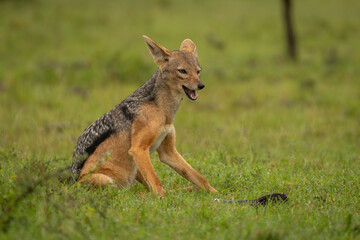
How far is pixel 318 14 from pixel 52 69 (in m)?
18.5

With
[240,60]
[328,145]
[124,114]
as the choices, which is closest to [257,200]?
[124,114]

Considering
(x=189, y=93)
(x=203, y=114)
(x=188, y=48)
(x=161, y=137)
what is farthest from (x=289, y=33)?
(x=161, y=137)

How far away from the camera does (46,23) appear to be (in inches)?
832

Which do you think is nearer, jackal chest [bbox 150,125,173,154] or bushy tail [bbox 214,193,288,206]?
bushy tail [bbox 214,193,288,206]

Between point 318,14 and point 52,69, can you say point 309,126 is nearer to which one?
point 52,69

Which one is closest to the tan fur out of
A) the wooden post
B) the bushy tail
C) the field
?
the field

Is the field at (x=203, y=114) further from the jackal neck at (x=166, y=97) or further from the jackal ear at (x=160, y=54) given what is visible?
the jackal ear at (x=160, y=54)

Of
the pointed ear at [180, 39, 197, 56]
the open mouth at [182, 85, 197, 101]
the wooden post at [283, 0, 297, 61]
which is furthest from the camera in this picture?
the wooden post at [283, 0, 297, 61]

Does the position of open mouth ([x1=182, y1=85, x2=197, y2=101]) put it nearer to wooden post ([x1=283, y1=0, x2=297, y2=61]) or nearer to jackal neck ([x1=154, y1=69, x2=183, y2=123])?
jackal neck ([x1=154, y1=69, x2=183, y2=123])

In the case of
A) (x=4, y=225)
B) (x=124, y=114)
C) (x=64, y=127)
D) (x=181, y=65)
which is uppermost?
(x=181, y=65)

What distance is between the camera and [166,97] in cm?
580

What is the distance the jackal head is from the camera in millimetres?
5730

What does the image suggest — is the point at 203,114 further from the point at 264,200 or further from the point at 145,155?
the point at 264,200

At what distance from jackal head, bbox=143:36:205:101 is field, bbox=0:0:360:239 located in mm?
1415
